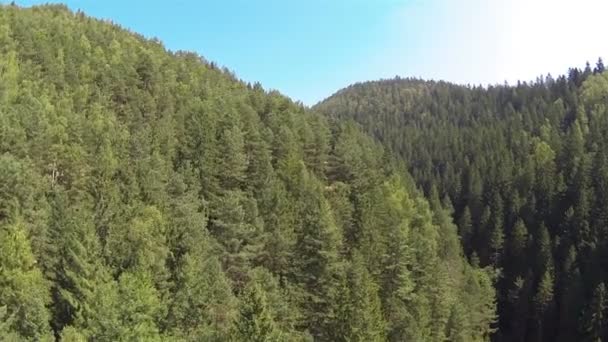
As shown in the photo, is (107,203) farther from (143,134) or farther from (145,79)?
(145,79)

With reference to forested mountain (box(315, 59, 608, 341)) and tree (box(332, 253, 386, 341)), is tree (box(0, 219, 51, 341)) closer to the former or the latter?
tree (box(332, 253, 386, 341))

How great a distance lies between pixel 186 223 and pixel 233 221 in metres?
8.76

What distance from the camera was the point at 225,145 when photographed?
218ft

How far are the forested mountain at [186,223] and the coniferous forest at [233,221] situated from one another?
0.56 feet

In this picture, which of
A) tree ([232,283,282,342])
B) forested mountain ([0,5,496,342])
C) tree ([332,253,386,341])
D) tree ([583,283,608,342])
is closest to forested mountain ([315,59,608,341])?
tree ([583,283,608,342])

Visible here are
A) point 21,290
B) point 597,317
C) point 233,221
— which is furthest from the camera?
point 597,317

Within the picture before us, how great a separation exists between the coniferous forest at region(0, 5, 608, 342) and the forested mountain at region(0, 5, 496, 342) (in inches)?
6.8

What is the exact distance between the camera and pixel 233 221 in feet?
178

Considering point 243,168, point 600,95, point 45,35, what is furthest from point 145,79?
point 600,95

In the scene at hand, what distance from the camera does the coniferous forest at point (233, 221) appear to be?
129ft

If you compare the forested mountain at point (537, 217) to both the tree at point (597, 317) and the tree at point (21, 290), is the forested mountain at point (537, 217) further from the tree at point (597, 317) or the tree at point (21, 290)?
the tree at point (21, 290)

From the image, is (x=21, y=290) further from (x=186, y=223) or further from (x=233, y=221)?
(x=233, y=221)

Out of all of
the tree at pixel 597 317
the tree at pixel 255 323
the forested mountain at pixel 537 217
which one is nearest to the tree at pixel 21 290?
the tree at pixel 255 323

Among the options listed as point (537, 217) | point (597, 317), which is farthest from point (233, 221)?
point (537, 217)
